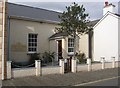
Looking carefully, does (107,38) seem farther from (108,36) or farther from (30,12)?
(30,12)

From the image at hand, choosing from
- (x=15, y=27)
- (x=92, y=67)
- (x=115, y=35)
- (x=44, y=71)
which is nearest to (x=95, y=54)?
(x=115, y=35)

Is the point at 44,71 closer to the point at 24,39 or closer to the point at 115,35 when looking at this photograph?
the point at 24,39

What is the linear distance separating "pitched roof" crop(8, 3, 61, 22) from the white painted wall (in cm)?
469

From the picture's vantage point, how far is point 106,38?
22781 millimetres

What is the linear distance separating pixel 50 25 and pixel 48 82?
1224 centimetres

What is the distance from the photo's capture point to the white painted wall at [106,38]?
21.9 metres

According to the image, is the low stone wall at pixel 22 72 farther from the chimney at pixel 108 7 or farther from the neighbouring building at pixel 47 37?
the chimney at pixel 108 7

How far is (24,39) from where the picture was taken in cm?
2123

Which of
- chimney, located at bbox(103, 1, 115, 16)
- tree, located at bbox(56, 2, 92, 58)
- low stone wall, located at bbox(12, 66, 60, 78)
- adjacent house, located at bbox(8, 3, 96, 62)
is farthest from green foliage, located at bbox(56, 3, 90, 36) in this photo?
chimney, located at bbox(103, 1, 115, 16)

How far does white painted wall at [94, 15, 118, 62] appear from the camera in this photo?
71.7 feet

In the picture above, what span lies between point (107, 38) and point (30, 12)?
27.7 feet

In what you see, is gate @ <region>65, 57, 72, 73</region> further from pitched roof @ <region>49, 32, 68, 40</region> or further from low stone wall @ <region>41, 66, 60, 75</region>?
pitched roof @ <region>49, 32, 68, 40</region>

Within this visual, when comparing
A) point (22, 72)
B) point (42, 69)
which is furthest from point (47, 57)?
point (22, 72)

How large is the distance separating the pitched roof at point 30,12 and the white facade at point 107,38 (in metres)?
4.69
